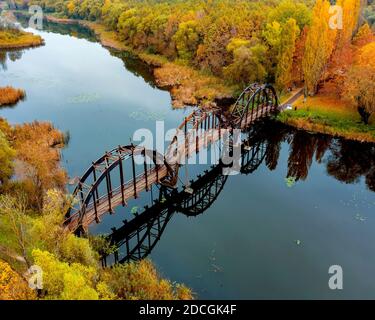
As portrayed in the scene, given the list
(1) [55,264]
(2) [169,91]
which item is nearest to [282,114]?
(2) [169,91]

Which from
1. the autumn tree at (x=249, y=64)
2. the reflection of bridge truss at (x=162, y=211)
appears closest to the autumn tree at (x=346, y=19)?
the autumn tree at (x=249, y=64)

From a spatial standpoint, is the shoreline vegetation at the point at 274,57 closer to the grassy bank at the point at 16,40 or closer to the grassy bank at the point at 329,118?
the grassy bank at the point at 329,118

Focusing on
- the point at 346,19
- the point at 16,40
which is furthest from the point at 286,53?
the point at 16,40

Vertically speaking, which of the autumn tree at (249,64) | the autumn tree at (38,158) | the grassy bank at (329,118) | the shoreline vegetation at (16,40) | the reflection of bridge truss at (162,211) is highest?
the shoreline vegetation at (16,40)

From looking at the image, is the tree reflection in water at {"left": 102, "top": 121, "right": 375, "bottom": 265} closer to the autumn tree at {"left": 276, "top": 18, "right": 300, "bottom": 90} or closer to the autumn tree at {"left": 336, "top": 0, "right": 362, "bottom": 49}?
the autumn tree at {"left": 276, "top": 18, "right": 300, "bottom": 90}

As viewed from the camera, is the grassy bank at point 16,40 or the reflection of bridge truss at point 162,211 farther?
the grassy bank at point 16,40

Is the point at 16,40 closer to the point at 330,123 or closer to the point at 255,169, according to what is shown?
the point at 255,169

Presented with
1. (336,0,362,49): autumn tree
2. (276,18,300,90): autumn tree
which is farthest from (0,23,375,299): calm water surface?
(336,0,362,49): autumn tree
